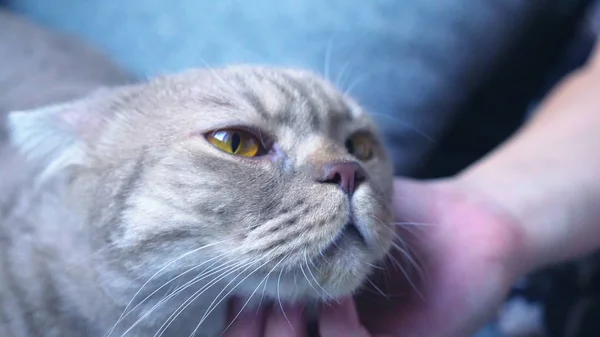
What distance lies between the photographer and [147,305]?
0.83 m

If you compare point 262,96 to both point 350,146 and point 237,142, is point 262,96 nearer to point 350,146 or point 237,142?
point 237,142

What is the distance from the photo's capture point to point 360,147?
987 millimetres

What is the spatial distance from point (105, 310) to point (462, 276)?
54cm

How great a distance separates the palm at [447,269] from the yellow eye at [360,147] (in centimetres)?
13

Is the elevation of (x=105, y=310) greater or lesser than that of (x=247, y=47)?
lesser

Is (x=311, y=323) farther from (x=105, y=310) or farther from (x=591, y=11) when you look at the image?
(x=591, y=11)

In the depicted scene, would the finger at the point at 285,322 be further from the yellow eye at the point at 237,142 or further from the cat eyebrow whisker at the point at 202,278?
the yellow eye at the point at 237,142

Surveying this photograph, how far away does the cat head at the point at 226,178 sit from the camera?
2.39 ft

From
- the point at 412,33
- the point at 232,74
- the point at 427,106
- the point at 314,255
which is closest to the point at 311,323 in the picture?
the point at 314,255

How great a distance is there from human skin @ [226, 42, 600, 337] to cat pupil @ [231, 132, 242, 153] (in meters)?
0.23

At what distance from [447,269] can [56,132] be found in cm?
64

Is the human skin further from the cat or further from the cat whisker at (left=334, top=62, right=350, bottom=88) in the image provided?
the cat whisker at (left=334, top=62, right=350, bottom=88)

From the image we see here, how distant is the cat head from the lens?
729 mm

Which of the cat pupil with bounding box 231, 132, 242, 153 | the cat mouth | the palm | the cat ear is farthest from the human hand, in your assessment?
the cat ear
